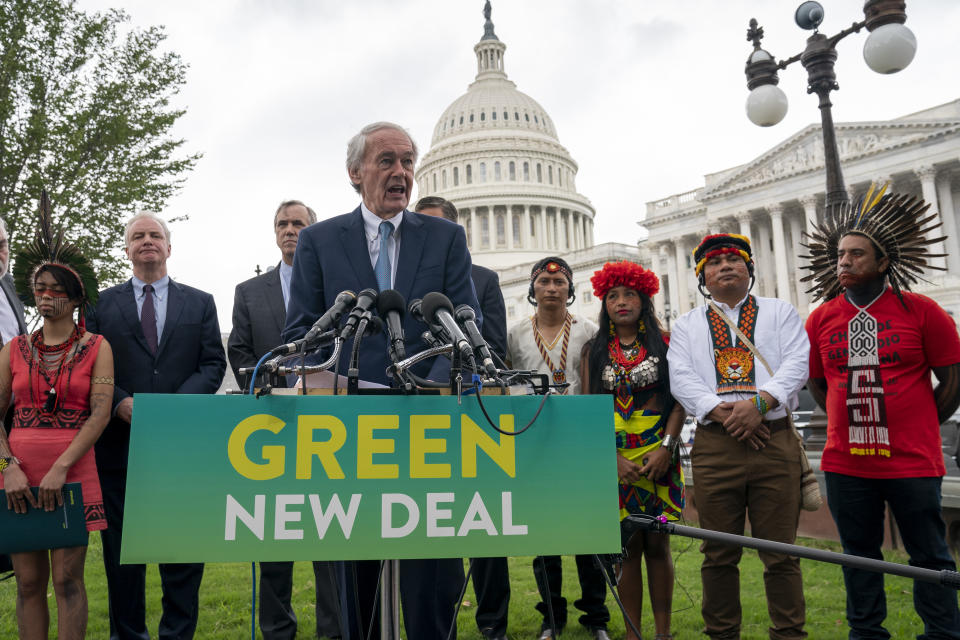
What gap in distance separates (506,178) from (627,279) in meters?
92.9

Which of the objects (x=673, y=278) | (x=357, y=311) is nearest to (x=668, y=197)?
(x=673, y=278)

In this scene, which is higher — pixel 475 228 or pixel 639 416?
pixel 475 228

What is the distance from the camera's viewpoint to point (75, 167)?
1529cm

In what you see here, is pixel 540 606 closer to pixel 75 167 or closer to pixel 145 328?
pixel 145 328

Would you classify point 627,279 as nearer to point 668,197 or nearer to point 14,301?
point 14,301

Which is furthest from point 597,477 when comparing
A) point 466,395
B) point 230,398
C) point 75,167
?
point 75,167

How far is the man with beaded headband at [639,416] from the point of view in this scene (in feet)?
15.0

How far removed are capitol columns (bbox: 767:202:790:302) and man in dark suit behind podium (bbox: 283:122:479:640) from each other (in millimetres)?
56144

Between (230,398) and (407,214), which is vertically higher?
(407,214)

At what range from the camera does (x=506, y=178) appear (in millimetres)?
96250

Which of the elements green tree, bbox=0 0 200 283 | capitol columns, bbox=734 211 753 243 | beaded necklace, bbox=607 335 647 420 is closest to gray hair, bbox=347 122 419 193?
beaded necklace, bbox=607 335 647 420

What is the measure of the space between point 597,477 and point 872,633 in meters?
2.91

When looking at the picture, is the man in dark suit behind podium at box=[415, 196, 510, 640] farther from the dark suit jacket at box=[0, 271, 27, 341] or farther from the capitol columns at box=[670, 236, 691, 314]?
the capitol columns at box=[670, 236, 691, 314]

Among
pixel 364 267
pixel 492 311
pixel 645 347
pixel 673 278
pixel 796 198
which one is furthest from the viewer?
pixel 673 278
